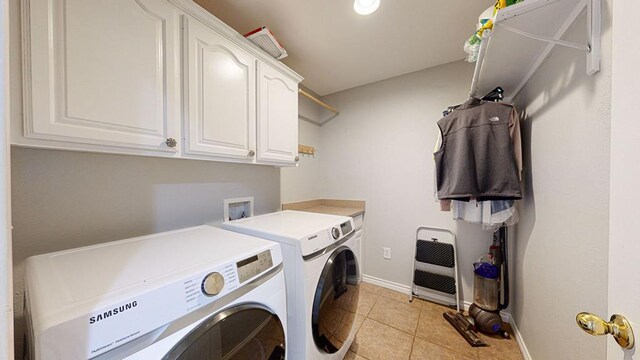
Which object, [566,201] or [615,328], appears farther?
[566,201]

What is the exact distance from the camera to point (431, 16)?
4.62 feet

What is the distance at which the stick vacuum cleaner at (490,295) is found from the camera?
1.57 meters

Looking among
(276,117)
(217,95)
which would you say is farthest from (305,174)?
(217,95)

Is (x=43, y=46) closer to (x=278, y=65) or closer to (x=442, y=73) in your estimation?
(x=278, y=65)

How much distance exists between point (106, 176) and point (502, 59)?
2215 millimetres

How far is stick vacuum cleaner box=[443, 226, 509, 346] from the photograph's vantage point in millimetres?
1565

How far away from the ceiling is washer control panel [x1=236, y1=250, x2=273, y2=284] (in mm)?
1493

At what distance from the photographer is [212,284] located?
65cm

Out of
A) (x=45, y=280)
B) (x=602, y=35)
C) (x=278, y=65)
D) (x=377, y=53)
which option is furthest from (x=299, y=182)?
(x=602, y=35)

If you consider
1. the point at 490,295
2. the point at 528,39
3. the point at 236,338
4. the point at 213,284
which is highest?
the point at 528,39

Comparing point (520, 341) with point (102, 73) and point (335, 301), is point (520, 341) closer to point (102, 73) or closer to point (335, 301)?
point (335, 301)

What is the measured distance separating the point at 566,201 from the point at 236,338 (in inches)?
58.9

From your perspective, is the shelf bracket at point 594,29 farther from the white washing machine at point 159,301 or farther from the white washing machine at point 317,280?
the white washing machine at point 159,301

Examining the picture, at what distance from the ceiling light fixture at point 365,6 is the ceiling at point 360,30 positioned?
46mm
